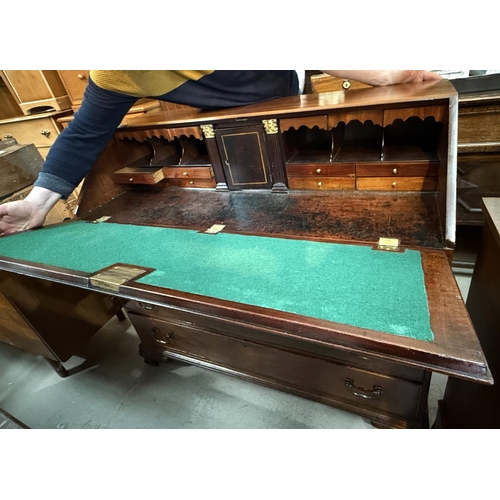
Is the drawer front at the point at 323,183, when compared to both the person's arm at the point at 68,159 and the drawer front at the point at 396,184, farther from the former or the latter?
the person's arm at the point at 68,159

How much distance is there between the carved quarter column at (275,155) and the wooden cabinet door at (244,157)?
0.08ft

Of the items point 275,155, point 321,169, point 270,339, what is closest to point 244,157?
point 275,155

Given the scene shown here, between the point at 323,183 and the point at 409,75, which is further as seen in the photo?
A: the point at 323,183

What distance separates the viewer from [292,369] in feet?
4.19

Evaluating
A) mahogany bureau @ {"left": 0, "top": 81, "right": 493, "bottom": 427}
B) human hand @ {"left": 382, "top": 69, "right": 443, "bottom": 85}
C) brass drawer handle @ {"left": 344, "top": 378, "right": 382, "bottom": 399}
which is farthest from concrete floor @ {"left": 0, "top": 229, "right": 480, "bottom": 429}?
human hand @ {"left": 382, "top": 69, "right": 443, "bottom": 85}

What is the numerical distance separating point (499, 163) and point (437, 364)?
175cm

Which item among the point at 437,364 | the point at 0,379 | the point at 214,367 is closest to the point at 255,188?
the point at 214,367

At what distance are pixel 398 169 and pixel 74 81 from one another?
268 centimetres

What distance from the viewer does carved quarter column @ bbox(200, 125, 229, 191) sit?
136cm

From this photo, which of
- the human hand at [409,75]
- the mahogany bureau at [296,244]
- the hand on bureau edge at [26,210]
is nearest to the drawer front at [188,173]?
the mahogany bureau at [296,244]

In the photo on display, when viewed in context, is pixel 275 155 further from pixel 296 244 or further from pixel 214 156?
pixel 296 244

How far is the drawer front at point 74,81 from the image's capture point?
2.40 m

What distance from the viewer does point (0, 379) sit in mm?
1952

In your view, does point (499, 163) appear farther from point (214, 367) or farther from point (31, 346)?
point (31, 346)
